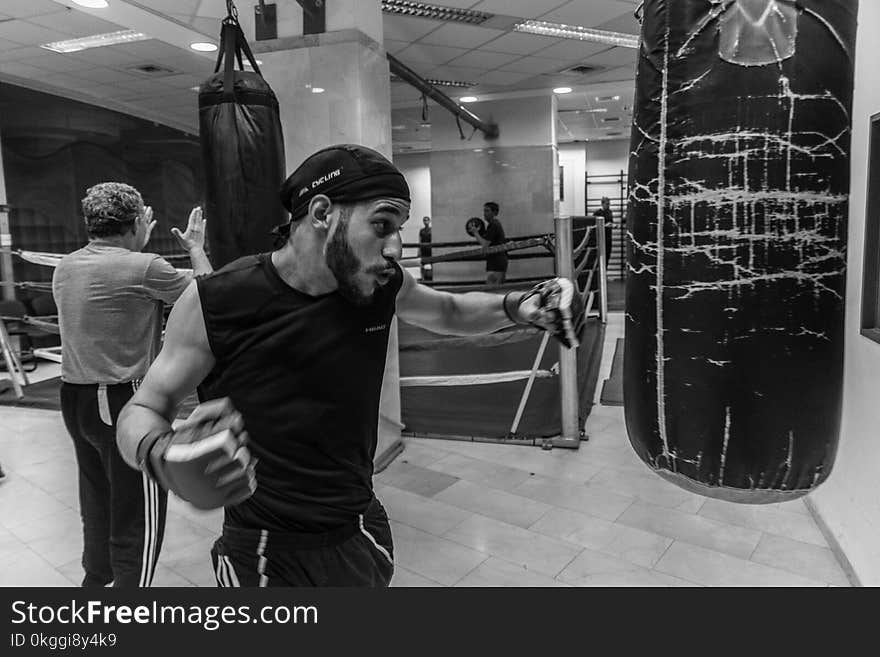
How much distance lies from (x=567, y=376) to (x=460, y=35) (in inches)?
165

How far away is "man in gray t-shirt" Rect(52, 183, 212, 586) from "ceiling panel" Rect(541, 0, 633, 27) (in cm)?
479

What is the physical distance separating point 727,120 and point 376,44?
8.00 feet

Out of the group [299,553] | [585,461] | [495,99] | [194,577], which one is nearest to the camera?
[299,553]

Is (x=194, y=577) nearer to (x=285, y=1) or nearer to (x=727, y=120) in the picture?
(x=727, y=120)

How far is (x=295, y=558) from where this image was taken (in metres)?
1.26

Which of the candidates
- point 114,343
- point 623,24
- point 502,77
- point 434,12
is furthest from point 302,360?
point 502,77

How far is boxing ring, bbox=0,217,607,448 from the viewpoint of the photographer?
12.0 ft

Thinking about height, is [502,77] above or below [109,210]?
above

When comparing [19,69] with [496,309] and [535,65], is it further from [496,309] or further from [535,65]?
[496,309]

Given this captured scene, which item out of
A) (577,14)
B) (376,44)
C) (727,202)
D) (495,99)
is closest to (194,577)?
(727,202)

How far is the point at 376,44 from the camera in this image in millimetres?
3193

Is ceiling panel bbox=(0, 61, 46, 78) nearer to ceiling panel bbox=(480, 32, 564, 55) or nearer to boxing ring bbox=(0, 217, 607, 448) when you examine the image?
boxing ring bbox=(0, 217, 607, 448)

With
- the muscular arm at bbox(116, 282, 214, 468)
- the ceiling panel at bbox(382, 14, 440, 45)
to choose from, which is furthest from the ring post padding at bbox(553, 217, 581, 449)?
the ceiling panel at bbox(382, 14, 440, 45)

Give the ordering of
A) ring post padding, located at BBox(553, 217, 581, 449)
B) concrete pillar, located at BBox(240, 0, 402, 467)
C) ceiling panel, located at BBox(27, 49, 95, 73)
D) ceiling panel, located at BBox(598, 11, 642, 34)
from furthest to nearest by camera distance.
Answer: ceiling panel, located at BBox(27, 49, 95, 73) → ceiling panel, located at BBox(598, 11, 642, 34) → ring post padding, located at BBox(553, 217, 581, 449) → concrete pillar, located at BBox(240, 0, 402, 467)
